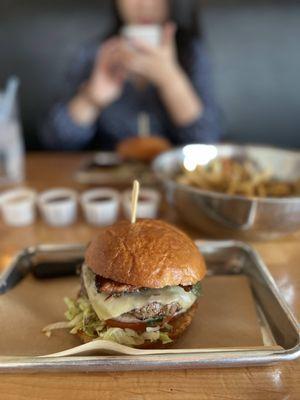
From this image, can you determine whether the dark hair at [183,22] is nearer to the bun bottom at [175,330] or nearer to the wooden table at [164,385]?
the bun bottom at [175,330]

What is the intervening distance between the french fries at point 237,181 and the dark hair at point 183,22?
1.23 m

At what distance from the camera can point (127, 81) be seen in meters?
2.41

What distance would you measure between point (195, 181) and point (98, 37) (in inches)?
63.9

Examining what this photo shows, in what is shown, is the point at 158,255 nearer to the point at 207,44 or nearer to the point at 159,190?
the point at 159,190

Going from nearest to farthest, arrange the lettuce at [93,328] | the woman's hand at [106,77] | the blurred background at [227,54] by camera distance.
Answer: the lettuce at [93,328], the woman's hand at [106,77], the blurred background at [227,54]

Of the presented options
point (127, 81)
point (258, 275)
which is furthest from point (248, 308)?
point (127, 81)

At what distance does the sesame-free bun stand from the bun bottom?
97 centimetres

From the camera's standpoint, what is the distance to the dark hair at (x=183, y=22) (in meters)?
2.46

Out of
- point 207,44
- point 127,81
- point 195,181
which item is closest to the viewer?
point 195,181

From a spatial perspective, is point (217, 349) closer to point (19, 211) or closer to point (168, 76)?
point (19, 211)

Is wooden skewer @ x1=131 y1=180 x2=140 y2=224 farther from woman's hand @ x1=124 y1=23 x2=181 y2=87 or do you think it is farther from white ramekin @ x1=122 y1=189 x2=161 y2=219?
woman's hand @ x1=124 y1=23 x2=181 y2=87


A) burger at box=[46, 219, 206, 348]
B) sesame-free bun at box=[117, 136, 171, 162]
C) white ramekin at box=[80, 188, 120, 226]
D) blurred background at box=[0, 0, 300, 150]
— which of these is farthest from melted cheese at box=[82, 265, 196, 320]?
blurred background at box=[0, 0, 300, 150]

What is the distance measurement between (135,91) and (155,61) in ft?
1.44

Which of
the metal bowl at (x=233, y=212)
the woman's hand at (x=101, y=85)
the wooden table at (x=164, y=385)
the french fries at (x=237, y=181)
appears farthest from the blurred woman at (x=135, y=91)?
the wooden table at (x=164, y=385)
